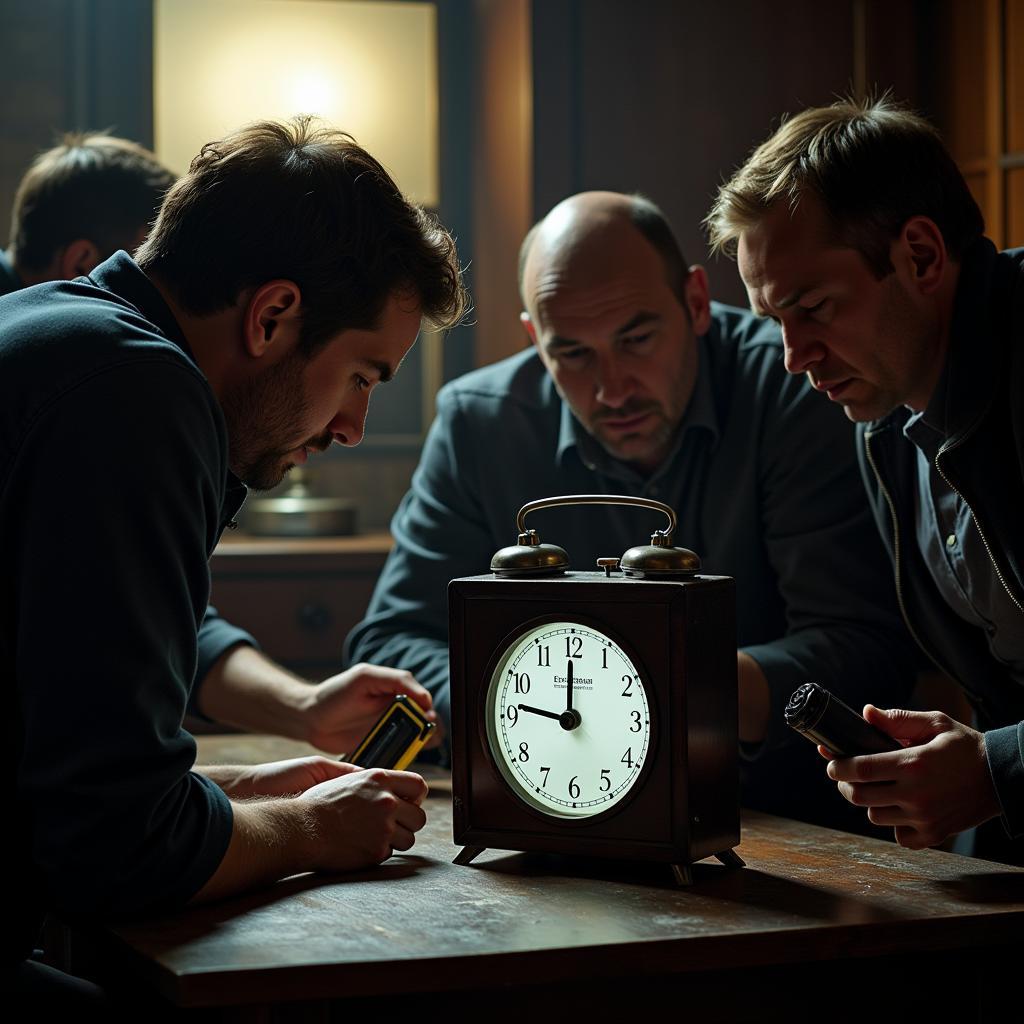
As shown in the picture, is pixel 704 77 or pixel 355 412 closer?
pixel 355 412

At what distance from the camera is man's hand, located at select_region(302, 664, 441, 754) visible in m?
1.65

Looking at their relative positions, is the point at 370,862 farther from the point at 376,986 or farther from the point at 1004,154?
the point at 1004,154

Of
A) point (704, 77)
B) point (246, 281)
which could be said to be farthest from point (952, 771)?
point (704, 77)

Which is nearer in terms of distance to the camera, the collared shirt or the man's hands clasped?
the man's hands clasped

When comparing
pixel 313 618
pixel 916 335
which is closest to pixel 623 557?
pixel 916 335

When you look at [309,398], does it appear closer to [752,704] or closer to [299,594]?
[752,704]

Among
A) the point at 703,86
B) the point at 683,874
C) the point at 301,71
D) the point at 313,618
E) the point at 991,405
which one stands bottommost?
the point at 313,618

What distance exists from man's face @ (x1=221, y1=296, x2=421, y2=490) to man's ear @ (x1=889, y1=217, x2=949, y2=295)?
0.54 metres

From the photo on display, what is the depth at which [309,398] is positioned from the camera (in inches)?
53.3

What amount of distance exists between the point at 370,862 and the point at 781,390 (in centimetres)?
97

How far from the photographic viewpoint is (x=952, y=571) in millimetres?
1626

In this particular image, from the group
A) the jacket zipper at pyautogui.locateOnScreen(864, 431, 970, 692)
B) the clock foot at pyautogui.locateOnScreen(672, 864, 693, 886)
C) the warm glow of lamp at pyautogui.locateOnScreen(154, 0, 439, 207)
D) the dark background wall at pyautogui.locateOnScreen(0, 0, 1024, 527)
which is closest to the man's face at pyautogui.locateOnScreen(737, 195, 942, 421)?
the jacket zipper at pyautogui.locateOnScreen(864, 431, 970, 692)

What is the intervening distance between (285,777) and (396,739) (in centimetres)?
12

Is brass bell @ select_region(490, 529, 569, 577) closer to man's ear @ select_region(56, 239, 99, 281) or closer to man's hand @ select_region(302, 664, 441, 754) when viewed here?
man's hand @ select_region(302, 664, 441, 754)
